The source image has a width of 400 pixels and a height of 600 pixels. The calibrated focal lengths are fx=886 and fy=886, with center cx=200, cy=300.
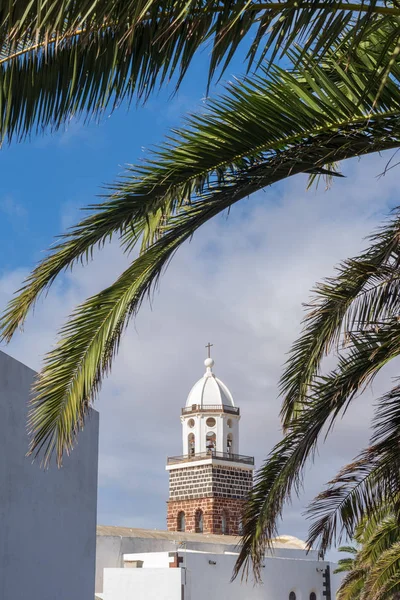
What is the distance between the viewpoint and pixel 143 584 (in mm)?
27109

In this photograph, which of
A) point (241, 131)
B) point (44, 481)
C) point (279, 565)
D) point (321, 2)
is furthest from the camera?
point (279, 565)

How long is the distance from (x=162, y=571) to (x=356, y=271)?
22859mm

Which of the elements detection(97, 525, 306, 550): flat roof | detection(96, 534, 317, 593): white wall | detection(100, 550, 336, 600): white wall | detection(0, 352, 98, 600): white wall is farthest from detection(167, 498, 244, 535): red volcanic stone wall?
detection(0, 352, 98, 600): white wall

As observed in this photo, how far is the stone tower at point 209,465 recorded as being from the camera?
45.9 m

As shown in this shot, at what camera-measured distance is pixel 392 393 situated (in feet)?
19.7

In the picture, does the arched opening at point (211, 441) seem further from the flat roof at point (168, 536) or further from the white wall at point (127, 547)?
the white wall at point (127, 547)

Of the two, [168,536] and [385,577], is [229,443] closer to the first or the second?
[168,536]

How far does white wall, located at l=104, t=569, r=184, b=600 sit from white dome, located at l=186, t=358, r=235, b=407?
18769 millimetres

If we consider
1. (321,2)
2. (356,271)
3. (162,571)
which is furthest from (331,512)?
(162,571)

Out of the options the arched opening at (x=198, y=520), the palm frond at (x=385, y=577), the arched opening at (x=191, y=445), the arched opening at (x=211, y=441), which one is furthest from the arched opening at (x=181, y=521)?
the palm frond at (x=385, y=577)

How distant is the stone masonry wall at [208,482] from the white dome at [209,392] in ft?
10.9

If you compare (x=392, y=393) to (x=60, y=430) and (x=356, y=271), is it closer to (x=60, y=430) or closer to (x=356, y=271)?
(x=356, y=271)

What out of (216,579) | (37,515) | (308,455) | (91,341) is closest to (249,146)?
(91,341)

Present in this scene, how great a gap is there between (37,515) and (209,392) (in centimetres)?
3719
